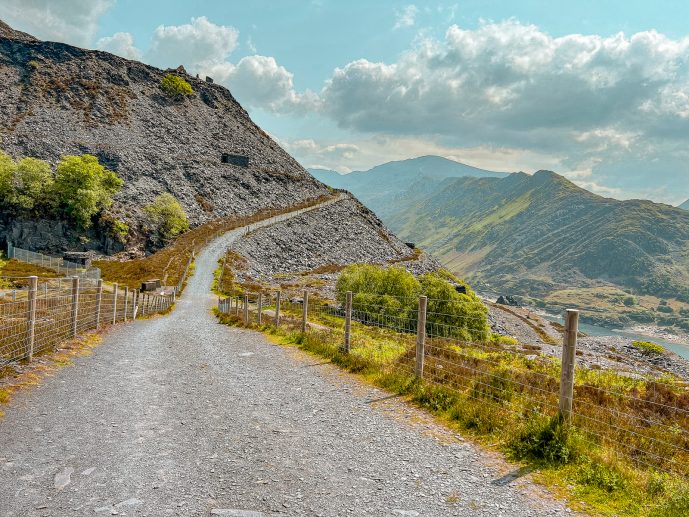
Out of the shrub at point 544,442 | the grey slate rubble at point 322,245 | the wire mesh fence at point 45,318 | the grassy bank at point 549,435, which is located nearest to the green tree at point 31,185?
the grey slate rubble at point 322,245

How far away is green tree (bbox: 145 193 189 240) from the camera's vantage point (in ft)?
293

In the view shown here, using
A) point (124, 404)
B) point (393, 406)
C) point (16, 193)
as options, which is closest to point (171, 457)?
point (124, 404)

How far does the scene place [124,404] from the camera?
31.7ft

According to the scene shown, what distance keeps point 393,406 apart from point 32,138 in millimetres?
116751

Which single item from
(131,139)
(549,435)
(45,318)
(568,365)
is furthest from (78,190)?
(549,435)

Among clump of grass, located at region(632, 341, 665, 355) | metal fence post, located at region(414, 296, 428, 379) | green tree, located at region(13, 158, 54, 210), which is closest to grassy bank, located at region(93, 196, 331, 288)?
green tree, located at region(13, 158, 54, 210)

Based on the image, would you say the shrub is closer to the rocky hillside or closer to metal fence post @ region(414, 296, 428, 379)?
metal fence post @ region(414, 296, 428, 379)

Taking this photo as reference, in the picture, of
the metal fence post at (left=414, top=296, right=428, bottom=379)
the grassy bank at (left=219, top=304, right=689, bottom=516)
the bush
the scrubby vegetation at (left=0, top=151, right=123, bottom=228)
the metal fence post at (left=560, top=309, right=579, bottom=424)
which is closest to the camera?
the grassy bank at (left=219, top=304, right=689, bottom=516)

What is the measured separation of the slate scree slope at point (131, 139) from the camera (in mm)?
93625

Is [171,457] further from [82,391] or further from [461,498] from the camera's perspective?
[82,391]

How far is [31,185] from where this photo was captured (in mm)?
81125

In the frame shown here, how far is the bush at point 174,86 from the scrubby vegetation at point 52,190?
6734cm

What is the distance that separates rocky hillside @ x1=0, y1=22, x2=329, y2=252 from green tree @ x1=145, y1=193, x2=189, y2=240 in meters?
3.30

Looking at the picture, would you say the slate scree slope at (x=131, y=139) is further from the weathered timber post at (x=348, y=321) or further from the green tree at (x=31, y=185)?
the weathered timber post at (x=348, y=321)
